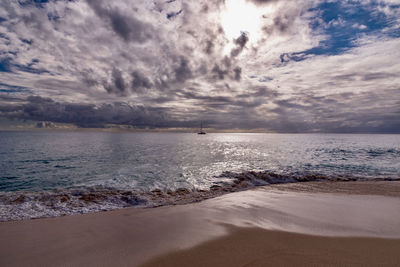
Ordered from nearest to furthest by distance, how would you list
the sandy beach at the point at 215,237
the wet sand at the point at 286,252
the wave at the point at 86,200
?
1. the wet sand at the point at 286,252
2. the sandy beach at the point at 215,237
3. the wave at the point at 86,200

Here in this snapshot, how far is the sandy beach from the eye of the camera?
387 cm

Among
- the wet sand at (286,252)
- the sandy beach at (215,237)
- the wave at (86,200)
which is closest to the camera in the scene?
the wet sand at (286,252)

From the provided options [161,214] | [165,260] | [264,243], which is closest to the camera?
[165,260]

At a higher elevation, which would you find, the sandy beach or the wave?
the sandy beach

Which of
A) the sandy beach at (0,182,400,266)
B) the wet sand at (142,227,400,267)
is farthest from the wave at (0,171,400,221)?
the wet sand at (142,227,400,267)

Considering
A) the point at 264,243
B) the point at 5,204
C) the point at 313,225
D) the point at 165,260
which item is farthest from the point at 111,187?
the point at 313,225

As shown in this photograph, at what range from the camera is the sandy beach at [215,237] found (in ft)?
12.7

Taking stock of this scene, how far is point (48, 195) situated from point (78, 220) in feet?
16.4

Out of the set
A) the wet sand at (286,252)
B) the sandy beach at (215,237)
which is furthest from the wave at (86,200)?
the wet sand at (286,252)

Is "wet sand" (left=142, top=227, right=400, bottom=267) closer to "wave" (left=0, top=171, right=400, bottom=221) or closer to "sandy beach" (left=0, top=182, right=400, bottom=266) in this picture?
"sandy beach" (left=0, top=182, right=400, bottom=266)

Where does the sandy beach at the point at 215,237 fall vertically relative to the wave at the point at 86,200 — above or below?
above

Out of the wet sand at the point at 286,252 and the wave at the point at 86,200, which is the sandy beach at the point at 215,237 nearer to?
the wet sand at the point at 286,252

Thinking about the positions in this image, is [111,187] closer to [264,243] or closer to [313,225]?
[264,243]

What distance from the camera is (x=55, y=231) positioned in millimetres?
5500
